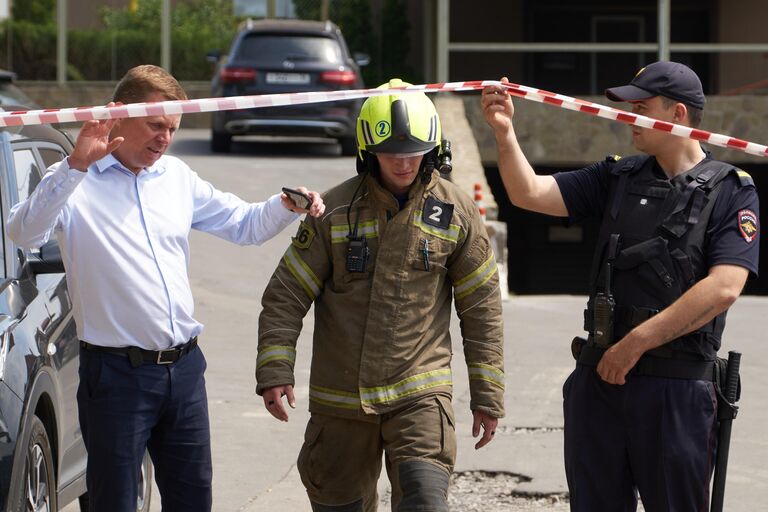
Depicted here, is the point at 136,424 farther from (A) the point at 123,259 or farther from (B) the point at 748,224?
(B) the point at 748,224

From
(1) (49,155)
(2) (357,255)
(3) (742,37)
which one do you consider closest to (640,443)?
(2) (357,255)

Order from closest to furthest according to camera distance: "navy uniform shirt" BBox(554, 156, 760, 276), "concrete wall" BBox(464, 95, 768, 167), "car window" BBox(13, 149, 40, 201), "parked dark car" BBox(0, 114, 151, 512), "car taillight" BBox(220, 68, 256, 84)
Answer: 1. "navy uniform shirt" BBox(554, 156, 760, 276)
2. "parked dark car" BBox(0, 114, 151, 512)
3. "car window" BBox(13, 149, 40, 201)
4. "car taillight" BBox(220, 68, 256, 84)
5. "concrete wall" BBox(464, 95, 768, 167)

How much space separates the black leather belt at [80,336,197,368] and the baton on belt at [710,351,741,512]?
5.66ft

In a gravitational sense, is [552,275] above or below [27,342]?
below

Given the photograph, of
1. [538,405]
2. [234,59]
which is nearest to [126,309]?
[538,405]

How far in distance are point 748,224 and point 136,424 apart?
1998 mm

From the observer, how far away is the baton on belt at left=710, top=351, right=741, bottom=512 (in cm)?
459

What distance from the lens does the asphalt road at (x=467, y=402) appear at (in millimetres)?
6914

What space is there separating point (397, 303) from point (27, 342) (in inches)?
52.9

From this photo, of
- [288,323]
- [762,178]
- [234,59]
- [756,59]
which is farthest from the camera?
[756,59]

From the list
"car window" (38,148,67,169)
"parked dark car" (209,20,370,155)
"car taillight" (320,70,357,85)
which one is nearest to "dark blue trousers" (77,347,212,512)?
"car window" (38,148,67,169)

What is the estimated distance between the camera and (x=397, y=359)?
460cm

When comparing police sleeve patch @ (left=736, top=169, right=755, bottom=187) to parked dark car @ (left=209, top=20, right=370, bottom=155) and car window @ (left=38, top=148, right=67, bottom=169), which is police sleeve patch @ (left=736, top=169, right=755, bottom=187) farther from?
parked dark car @ (left=209, top=20, right=370, bottom=155)

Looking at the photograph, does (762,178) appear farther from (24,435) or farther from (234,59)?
(24,435)
